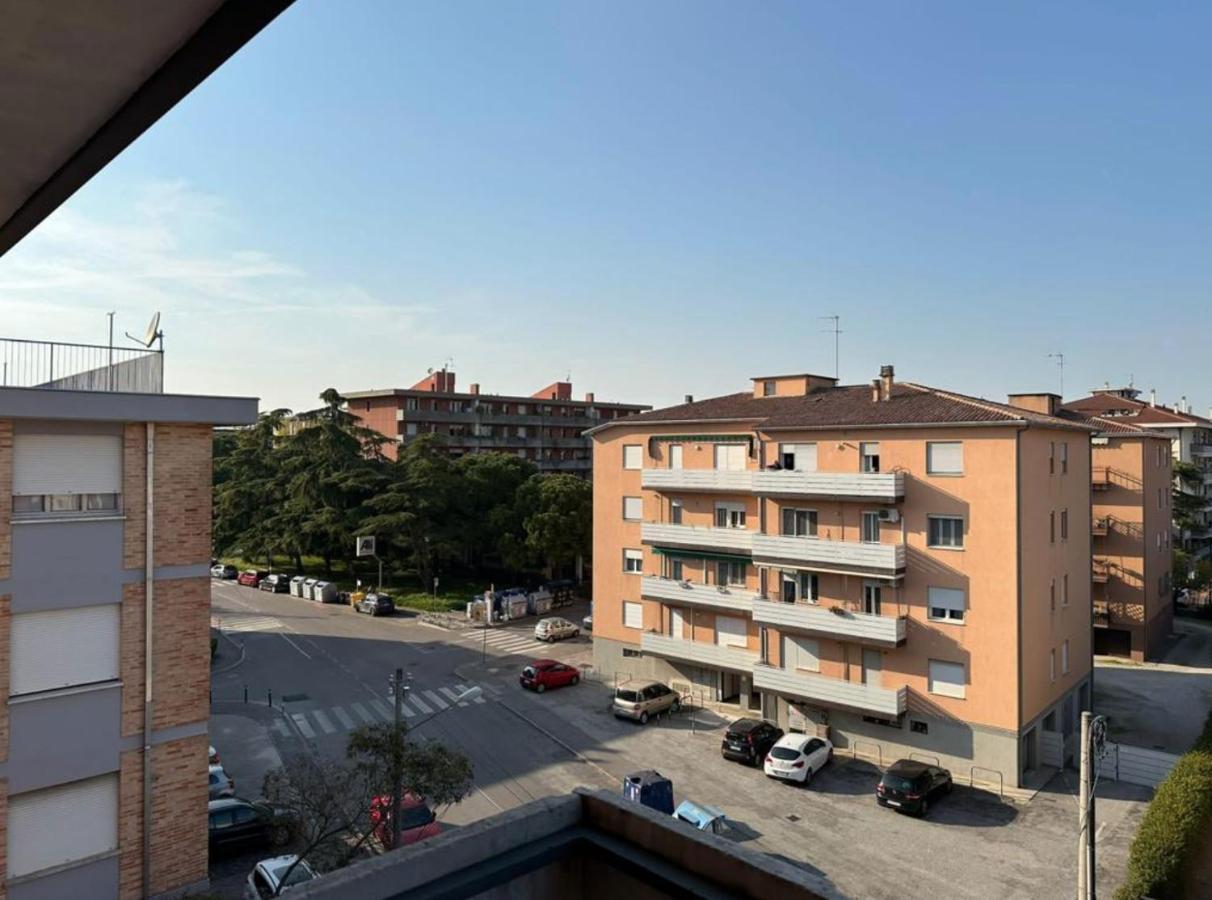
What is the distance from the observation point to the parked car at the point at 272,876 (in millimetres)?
14813

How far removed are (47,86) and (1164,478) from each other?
156 ft

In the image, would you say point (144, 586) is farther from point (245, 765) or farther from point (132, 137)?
point (245, 765)

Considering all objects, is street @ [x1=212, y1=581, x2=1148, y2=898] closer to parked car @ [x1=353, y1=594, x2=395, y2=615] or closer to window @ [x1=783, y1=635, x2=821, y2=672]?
window @ [x1=783, y1=635, x2=821, y2=672]

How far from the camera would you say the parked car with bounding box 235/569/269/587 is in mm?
55062

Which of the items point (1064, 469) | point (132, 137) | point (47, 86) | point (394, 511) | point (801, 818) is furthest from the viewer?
point (394, 511)

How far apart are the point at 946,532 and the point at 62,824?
69.8ft

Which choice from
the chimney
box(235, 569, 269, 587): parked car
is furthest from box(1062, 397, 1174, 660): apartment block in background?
box(235, 569, 269, 587): parked car

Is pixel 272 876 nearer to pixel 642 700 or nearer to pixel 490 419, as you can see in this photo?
pixel 642 700

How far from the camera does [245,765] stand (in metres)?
23.4

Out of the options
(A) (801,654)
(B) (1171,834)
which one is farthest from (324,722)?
(B) (1171,834)

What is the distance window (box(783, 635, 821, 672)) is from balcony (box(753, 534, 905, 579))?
2.48 m

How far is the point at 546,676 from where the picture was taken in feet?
101

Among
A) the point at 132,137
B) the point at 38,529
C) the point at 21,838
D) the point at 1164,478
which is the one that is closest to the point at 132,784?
the point at 21,838

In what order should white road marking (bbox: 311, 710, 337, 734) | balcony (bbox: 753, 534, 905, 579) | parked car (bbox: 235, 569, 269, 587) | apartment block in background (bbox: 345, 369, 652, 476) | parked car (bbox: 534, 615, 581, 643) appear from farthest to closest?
apartment block in background (bbox: 345, 369, 652, 476) < parked car (bbox: 235, 569, 269, 587) < parked car (bbox: 534, 615, 581, 643) < white road marking (bbox: 311, 710, 337, 734) < balcony (bbox: 753, 534, 905, 579)
